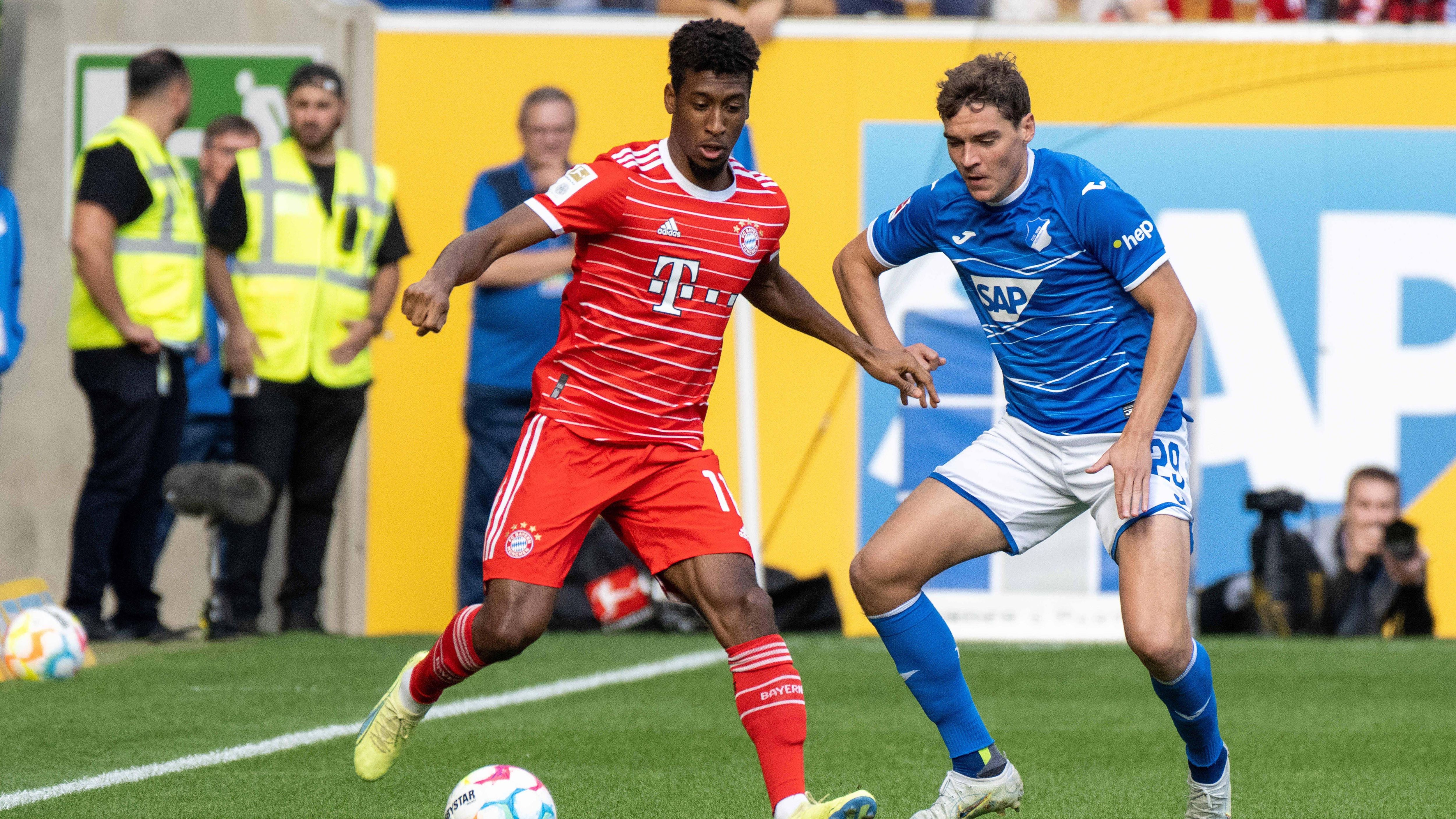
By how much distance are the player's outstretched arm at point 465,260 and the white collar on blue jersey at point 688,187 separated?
386 millimetres

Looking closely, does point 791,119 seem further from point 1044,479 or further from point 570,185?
point 570,185

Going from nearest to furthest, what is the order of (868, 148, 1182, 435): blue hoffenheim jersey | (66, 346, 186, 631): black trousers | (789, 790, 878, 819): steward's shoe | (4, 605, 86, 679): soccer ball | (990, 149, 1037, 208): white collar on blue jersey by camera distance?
1. (789, 790, 878, 819): steward's shoe
2. (868, 148, 1182, 435): blue hoffenheim jersey
3. (990, 149, 1037, 208): white collar on blue jersey
4. (4, 605, 86, 679): soccer ball
5. (66, 346, 186, 631): black trousers

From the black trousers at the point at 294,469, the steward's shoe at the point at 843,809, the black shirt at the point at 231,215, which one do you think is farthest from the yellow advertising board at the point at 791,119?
the steward's shoe at the point at 843,809

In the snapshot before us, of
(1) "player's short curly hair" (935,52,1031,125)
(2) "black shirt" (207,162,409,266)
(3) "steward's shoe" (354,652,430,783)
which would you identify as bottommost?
(3) "steward's shoe" (354,652,430,783)

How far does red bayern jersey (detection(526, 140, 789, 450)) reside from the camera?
4.66 metres

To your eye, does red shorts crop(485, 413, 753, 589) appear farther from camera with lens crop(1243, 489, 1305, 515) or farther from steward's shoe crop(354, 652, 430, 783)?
camera with lens crop(1243, 489, 1305, 515)

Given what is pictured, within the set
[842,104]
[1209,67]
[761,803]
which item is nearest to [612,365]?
[761,803]

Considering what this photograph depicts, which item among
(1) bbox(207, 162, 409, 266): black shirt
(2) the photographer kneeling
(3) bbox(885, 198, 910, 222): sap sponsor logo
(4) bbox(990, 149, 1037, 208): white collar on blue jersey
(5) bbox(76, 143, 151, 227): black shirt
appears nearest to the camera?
(4) bbox(990, 149, 1037, 208): white collar on blue jersey

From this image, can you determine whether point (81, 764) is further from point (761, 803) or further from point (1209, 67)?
point (1209, 67)

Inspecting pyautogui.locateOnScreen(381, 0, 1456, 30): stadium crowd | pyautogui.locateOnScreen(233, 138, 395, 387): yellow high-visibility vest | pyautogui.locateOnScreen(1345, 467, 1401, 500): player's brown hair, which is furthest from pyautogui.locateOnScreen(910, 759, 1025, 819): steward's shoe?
pyautogui.locateOnScreen(381, 0, 1456, 30): stadium crowd

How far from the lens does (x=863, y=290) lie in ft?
17.5

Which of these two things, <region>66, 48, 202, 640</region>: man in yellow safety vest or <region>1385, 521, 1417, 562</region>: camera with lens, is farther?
<region>1385, 521, 1417, 562</region>: camera with lens

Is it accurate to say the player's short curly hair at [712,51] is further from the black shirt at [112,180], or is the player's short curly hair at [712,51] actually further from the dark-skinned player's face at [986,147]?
the black shirt at [112,180]

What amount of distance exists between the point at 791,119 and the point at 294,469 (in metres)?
3.64
